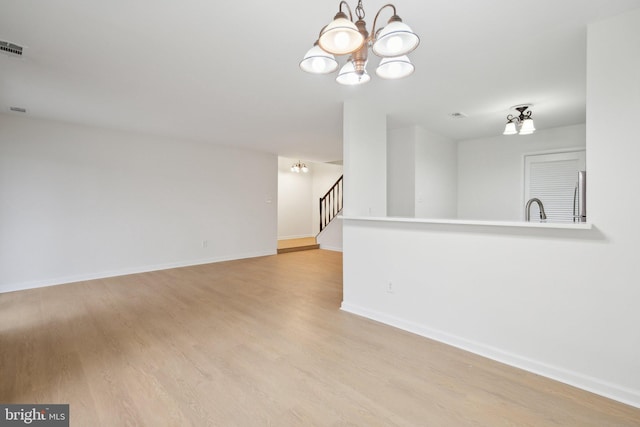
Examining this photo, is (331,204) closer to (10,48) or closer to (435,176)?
(435,176)

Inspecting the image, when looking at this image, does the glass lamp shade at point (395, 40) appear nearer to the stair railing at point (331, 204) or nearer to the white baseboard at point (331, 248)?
the white baseboard at point (331, 248)

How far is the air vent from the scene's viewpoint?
2.22 m

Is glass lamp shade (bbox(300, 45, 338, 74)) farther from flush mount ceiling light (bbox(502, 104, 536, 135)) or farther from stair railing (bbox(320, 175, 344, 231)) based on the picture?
stair railing (bbox(320, 175, 344, 231))

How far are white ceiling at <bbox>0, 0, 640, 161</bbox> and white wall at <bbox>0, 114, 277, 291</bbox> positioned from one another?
526 millimetres

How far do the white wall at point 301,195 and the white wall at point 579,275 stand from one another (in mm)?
7012

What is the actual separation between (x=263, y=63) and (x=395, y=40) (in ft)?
4.96

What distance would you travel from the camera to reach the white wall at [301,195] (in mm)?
9391

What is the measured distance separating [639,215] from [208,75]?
350 centimetres

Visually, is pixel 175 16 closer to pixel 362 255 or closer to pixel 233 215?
pixel 362 255

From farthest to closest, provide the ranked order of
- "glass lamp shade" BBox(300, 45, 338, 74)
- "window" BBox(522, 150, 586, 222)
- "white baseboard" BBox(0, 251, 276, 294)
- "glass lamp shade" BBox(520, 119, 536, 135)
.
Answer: "window" BBox(522, 150, 586, 222), "white baseboard" BBox(0, 251, 276, 294), "glass lamp shade" BBox(520, 119, 536, 135), "glass lamp shade" BBox(300, 45, 338, 74)

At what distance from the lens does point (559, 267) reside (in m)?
2.03

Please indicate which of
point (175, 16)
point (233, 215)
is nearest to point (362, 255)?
point (175, 16)

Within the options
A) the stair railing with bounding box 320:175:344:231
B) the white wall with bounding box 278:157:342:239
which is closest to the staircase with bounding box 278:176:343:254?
the stair railing with bounding box 320:175:344:231

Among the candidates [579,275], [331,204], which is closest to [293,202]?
[331,204]
